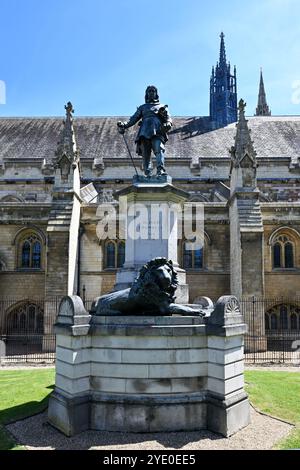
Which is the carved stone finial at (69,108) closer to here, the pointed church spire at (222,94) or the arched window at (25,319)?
the arched window at (25,319)

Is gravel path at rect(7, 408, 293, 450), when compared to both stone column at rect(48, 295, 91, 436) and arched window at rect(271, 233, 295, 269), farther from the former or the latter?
arched window at rect(271, 233, 295, 269)

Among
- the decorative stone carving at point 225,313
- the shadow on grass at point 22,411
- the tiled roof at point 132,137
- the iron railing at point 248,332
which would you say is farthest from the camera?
the tiled roof at point 132,137

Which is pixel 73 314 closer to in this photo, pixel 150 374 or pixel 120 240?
pixel 150 374

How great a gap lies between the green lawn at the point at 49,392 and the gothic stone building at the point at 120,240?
590cm

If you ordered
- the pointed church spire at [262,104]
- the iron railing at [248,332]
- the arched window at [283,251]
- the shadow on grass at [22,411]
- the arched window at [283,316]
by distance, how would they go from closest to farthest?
the shadow on grass at [22,411], the iron railing at [248,332], the arched window at [283,316], the arched window at [283,251], the pointed church spire at [262,104]

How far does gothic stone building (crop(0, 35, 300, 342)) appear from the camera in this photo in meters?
18.7

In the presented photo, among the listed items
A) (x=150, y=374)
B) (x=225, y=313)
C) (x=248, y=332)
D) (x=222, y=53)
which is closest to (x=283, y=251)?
(x=248, y=332)

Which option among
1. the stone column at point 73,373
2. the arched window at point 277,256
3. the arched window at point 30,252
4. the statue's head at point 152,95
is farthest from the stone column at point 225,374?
the arched window at point 30,252

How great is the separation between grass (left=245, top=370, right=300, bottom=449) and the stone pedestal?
10.9 feet

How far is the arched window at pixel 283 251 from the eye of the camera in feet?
67.6

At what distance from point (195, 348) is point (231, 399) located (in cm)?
103

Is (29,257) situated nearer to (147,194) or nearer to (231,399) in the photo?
(147,194)

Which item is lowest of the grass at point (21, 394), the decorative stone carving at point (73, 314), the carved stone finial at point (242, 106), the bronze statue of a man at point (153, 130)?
the grass at point (21, 394)

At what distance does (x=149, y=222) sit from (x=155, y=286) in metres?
2.65
